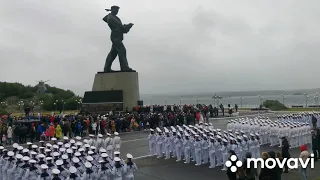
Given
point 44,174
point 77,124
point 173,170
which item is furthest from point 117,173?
point 77,124

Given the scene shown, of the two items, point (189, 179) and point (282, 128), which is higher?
point (282, 128)

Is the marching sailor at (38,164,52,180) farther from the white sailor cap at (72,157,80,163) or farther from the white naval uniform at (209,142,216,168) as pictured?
the white naval uniform at (209,142,216,168)

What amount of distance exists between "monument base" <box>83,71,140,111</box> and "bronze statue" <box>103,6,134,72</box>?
36.8 inches

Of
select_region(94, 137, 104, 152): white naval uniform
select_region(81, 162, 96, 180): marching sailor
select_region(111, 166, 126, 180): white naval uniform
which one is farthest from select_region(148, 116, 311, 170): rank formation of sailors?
select_region(81, 162, 96, 180): marching sailor

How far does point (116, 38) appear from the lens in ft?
126

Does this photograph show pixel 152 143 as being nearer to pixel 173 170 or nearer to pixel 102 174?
pixel 173 170

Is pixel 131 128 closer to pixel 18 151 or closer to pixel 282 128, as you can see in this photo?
pixel 282 128

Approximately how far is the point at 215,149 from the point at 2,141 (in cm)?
1513

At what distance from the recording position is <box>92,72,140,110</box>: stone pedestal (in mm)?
36938

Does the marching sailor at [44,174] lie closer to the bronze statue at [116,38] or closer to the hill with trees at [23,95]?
the bronze statue at [116,38]

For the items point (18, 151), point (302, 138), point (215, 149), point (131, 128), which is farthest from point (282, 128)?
point (18, 151)

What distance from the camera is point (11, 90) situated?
7575 cm

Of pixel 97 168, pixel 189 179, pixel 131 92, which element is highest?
pixel 131 92

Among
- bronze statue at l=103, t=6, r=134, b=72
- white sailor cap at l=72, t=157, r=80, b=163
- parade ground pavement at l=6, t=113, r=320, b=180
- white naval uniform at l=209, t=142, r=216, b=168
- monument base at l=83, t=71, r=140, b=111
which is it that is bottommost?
parade ground pavement at l=6, t=113, r=320, b=180
